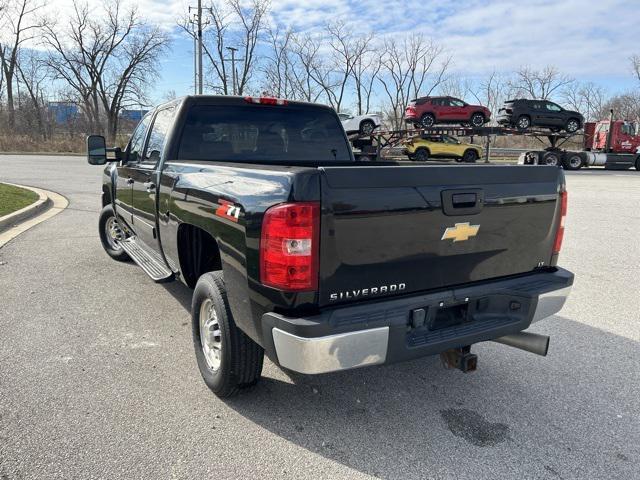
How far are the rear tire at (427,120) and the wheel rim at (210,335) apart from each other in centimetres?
2663

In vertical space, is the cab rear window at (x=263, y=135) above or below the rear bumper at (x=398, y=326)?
above

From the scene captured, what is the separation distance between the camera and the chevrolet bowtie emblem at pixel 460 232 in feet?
8.31

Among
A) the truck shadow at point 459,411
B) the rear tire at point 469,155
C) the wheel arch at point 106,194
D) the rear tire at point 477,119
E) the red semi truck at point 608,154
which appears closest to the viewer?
the truck shadow at point 459,411

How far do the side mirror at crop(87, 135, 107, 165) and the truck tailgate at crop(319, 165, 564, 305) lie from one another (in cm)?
393

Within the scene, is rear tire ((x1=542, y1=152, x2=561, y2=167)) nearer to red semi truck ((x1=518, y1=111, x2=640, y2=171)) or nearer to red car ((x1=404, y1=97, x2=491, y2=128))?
red semi truck ((x1=518, y1=111, x2=640, y2=171))

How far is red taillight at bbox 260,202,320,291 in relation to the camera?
7.11 feet

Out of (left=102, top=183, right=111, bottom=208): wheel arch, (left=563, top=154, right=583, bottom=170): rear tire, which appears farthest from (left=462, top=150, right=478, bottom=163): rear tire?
(left=102, top=183, right=111, bottom=208): wheel arch

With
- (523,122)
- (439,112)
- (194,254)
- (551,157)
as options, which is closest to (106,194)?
(194,254)

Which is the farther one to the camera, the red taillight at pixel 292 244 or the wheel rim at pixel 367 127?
the wheel rim at pixel 367 127

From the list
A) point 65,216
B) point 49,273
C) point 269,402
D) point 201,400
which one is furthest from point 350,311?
point 65,216

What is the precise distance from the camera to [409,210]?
93.6 inches

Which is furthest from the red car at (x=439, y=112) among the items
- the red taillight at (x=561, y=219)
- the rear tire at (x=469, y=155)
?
the red taillight at (x=561, y=219)

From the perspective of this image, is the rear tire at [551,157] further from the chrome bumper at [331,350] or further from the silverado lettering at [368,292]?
the chrome bumper at [331,350]

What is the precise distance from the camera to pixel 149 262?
4.35m
